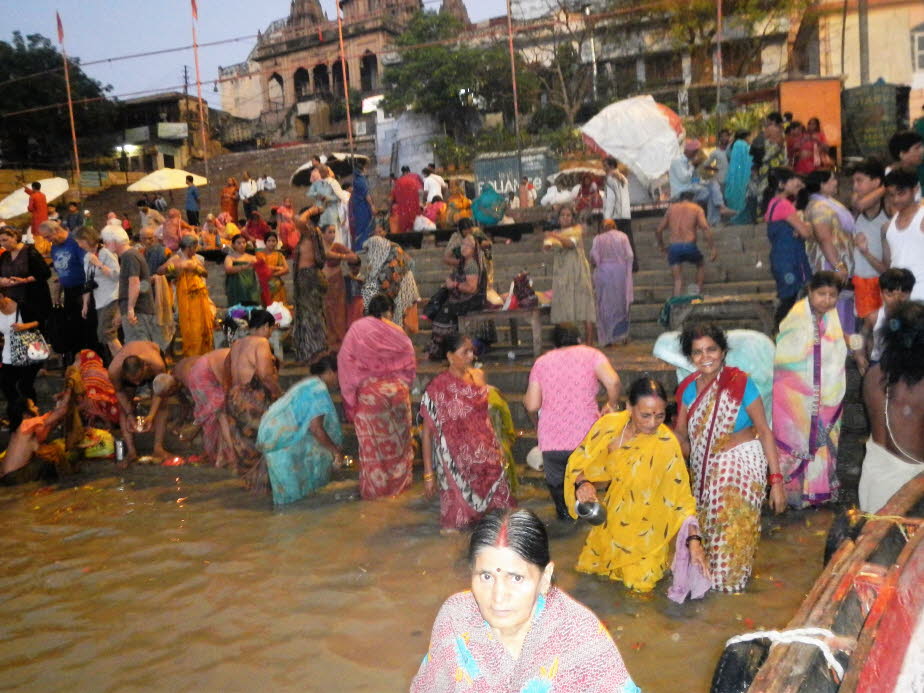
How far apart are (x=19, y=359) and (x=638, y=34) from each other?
2426cm

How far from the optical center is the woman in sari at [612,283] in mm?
8391

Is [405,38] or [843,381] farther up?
[405,38]

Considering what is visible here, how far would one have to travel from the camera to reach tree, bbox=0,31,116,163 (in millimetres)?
28875

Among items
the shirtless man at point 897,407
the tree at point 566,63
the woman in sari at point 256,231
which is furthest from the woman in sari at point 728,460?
the tree at point 566,63

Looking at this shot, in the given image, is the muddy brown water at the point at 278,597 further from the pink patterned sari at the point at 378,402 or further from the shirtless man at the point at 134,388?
the shirtless man at the point at 134,388

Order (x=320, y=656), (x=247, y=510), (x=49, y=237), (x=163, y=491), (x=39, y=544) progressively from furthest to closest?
(x=49, y=237) → (x=163, y=491) → (x=247, y=510) → (x=39, y=544) → (x=320, y=656)

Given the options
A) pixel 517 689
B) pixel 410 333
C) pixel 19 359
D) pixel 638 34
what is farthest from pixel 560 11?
pixel 517 689

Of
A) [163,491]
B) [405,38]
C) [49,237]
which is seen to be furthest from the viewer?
[405,38]

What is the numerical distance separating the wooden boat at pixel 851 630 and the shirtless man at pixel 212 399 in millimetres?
6069

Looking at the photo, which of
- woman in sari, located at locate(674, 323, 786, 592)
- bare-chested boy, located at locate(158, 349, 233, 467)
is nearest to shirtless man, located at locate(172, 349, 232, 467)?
bare-chested boy, located at locate(158, 349, 233, 467)

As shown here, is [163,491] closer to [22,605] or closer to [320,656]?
[22,605]

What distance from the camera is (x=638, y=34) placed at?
2778 cm

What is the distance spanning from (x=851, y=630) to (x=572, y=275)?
6372 millimetres

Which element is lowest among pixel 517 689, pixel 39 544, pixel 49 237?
pixel 39 544
